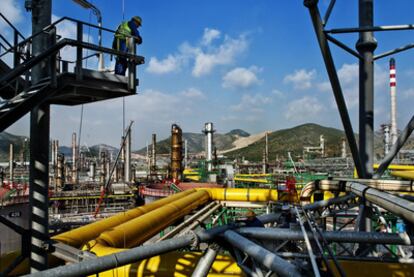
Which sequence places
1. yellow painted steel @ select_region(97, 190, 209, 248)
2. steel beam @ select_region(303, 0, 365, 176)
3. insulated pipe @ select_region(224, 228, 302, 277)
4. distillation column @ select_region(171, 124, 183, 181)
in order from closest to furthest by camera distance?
insulated pipe @ select_region(224, 228, 302, 277)
steel beam @ select_region(303, 0, 365, 176)
yellow painted steel @ select_region(97, 190, 209, 248)
distillation column @ select_region(171, 124, 183, 181)

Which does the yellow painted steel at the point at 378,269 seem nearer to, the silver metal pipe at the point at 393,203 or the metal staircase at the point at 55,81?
the silver metal pipe at the point at 393,203

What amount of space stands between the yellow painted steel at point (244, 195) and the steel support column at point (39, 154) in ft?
33.0

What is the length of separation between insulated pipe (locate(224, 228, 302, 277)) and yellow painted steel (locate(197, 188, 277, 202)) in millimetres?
10446

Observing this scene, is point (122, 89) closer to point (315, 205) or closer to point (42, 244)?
point (42, 244)

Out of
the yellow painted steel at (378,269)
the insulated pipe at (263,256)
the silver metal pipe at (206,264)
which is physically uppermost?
the insulated pipe at (263,256)

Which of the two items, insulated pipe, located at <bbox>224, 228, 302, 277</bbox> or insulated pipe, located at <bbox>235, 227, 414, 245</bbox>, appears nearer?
insulated pipe, located at <bbox>224, 228, 302, 277</bbox>

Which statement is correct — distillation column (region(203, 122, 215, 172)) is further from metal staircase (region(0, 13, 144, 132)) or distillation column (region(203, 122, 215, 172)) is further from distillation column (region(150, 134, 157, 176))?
metal staircase (region(0, 13, 144, 132))

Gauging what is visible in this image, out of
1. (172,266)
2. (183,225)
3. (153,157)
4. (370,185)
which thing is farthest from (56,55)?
(153,157)

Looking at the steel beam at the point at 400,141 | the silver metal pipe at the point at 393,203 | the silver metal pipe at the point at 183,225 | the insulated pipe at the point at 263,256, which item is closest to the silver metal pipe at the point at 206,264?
the insulated pipe at the point at 263,256

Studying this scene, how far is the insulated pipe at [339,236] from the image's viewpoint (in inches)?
114

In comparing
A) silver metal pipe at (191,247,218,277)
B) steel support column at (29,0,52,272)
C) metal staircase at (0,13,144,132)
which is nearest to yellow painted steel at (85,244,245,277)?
steel support column at (29,0,52,272)

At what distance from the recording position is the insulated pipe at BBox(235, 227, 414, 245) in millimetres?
2900

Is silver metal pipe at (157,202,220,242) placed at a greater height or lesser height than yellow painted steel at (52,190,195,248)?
lesser

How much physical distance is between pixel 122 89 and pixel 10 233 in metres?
12.7
